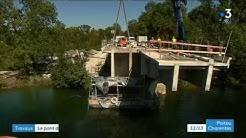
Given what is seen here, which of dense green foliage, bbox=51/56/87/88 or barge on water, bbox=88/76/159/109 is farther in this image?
dense green foliage, bbox=51/56/87/88

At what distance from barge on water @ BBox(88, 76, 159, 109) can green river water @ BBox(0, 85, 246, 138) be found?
152 centimetres

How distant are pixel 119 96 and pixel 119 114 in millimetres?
5438

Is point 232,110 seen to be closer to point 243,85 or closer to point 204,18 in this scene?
point 243,85

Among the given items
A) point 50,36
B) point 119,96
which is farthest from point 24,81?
point 119,96

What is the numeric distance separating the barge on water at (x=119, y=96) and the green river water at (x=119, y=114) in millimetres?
1517

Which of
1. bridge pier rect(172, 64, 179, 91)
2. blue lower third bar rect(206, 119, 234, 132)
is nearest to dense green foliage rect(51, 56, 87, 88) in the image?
bridge pier rect(172, 64, 179, 91)

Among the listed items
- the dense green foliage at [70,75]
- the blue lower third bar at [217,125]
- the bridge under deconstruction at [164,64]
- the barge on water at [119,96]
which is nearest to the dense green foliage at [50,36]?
the dense green foliage at [70,75]

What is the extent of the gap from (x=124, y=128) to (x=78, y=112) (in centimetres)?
1076

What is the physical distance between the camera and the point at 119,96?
59688 mm

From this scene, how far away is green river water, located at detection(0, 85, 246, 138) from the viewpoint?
4384 centimetres

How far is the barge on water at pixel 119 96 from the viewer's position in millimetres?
58281

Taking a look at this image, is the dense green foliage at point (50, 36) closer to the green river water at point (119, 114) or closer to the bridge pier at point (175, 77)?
the green river water at point (119, 114)

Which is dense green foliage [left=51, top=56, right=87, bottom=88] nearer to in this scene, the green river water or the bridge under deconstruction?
the green river water

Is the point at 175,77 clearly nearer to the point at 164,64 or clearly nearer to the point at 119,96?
the point at 164,64
